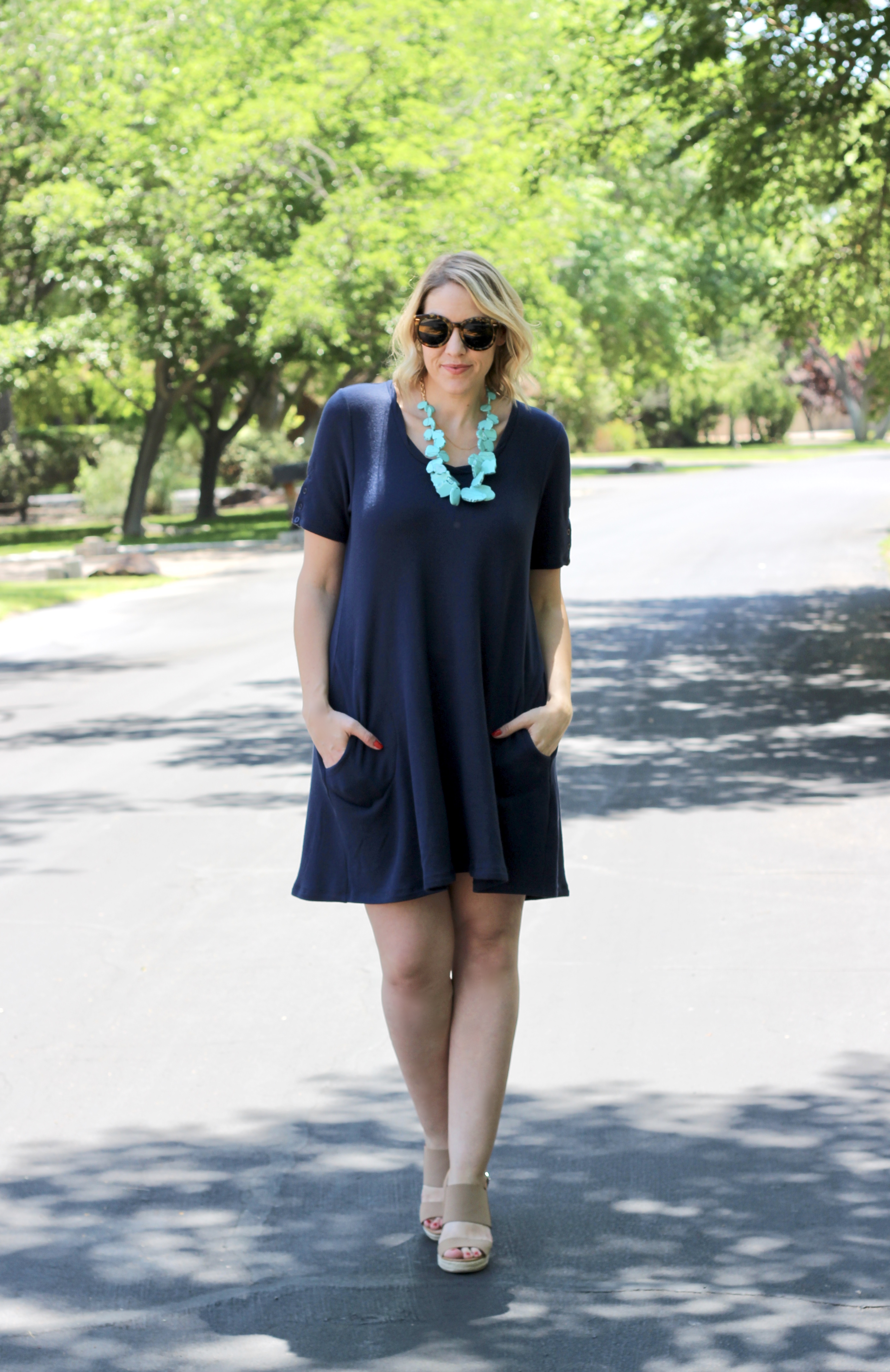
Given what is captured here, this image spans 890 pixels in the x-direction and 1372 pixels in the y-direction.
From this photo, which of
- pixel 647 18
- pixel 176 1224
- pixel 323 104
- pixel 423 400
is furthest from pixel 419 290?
pixel 323 104

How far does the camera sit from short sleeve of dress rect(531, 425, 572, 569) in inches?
135

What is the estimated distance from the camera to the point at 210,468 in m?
36.7

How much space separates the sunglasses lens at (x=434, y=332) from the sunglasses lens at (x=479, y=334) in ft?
0.13

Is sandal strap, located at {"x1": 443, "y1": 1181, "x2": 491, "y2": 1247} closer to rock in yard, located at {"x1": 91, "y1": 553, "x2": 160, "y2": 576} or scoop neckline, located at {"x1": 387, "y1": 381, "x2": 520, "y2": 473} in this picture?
scoop neckline, located at {"x1": 387, "y1": 381, "x2": 520, "y2": 473}

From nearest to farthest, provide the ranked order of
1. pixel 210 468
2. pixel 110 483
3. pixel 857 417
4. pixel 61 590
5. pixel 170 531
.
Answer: pixel 61 590
pixel 170 531
pixel 210 468
pixel 110 483
pixel 857 417

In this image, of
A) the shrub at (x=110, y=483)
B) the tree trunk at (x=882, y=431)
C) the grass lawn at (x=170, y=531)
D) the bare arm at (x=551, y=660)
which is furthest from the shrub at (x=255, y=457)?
the tree trunk at (x=882, y=431)

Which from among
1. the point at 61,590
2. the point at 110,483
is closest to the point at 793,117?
the point at 61,590

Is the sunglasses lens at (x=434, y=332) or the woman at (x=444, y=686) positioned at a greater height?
the sunglasses lens at (x=434, y=332)

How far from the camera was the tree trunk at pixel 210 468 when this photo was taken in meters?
36.6

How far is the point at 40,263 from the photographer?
Result: 29.1 meters

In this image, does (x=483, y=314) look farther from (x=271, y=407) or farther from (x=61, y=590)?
(x=271, y=407)

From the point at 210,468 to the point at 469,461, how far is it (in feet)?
112

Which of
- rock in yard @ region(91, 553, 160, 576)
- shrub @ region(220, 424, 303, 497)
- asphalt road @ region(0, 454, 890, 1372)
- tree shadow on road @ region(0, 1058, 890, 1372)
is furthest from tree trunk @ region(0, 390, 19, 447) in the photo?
tree shadow on road @ region(0, 1058, 890, 1372)

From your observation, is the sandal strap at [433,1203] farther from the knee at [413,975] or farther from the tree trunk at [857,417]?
the tree trunk at [857,417]
